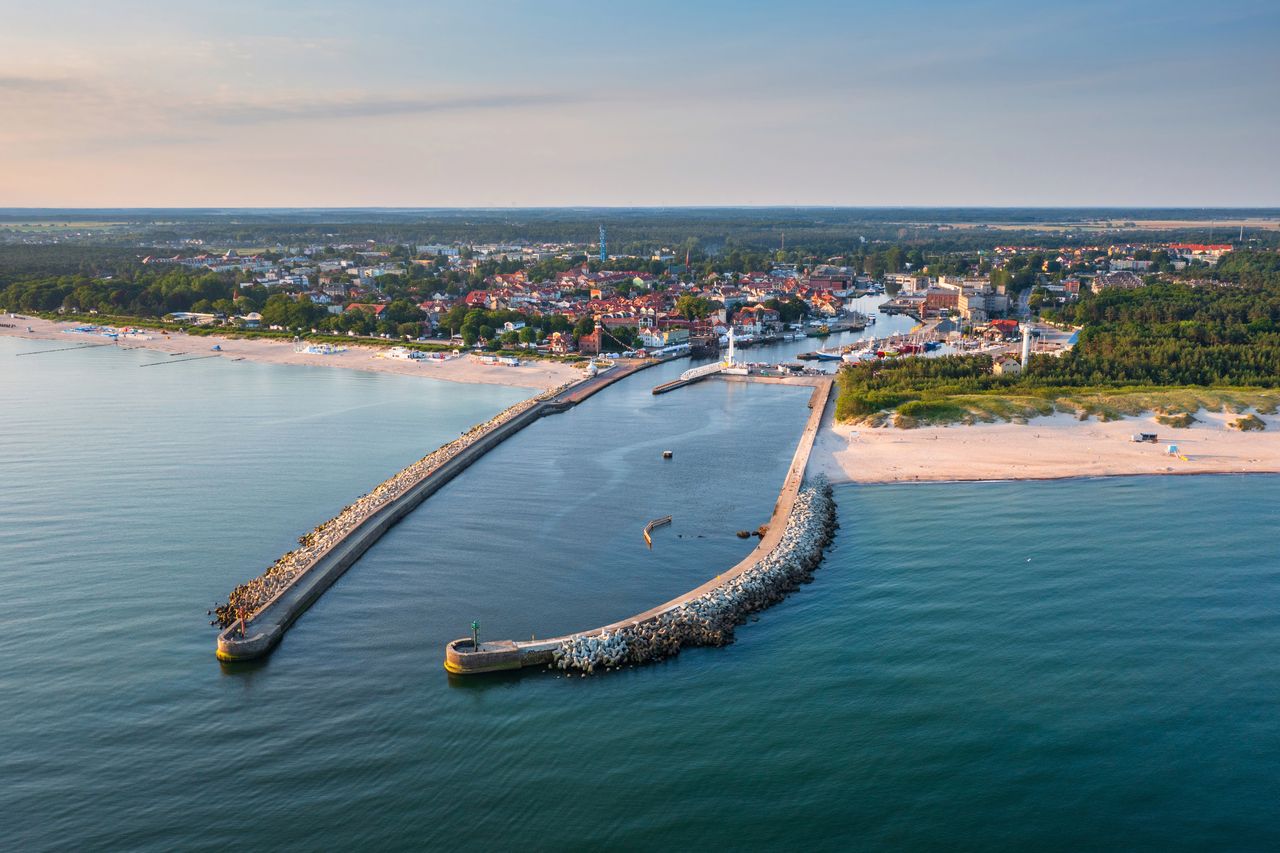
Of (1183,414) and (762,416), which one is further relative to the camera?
(762,416)

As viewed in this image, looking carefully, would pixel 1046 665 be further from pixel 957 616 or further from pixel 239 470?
pixel 239 470

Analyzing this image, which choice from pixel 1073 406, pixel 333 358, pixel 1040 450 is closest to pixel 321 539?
pixel 1040 450

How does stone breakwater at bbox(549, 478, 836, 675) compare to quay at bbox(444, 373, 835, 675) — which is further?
stone breakwater at bbox(549, 478, 836, 675)

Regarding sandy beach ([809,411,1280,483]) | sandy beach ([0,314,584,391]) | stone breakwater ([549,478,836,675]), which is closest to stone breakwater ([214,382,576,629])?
stone breakwater ([549,478,836,675])

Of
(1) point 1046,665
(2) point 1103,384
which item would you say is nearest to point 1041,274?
(2) point 1103,384

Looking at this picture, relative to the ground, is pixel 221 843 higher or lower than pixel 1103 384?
lower

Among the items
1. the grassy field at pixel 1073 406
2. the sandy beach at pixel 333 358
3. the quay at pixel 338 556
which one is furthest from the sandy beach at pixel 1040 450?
the sandy beach at pixel 333 358

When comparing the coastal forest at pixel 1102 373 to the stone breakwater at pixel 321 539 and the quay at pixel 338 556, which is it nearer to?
the quay at pixel 338 556

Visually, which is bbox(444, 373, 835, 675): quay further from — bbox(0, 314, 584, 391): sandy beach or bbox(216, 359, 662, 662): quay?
bbox(0, 314, 584, 391): sandy beach
